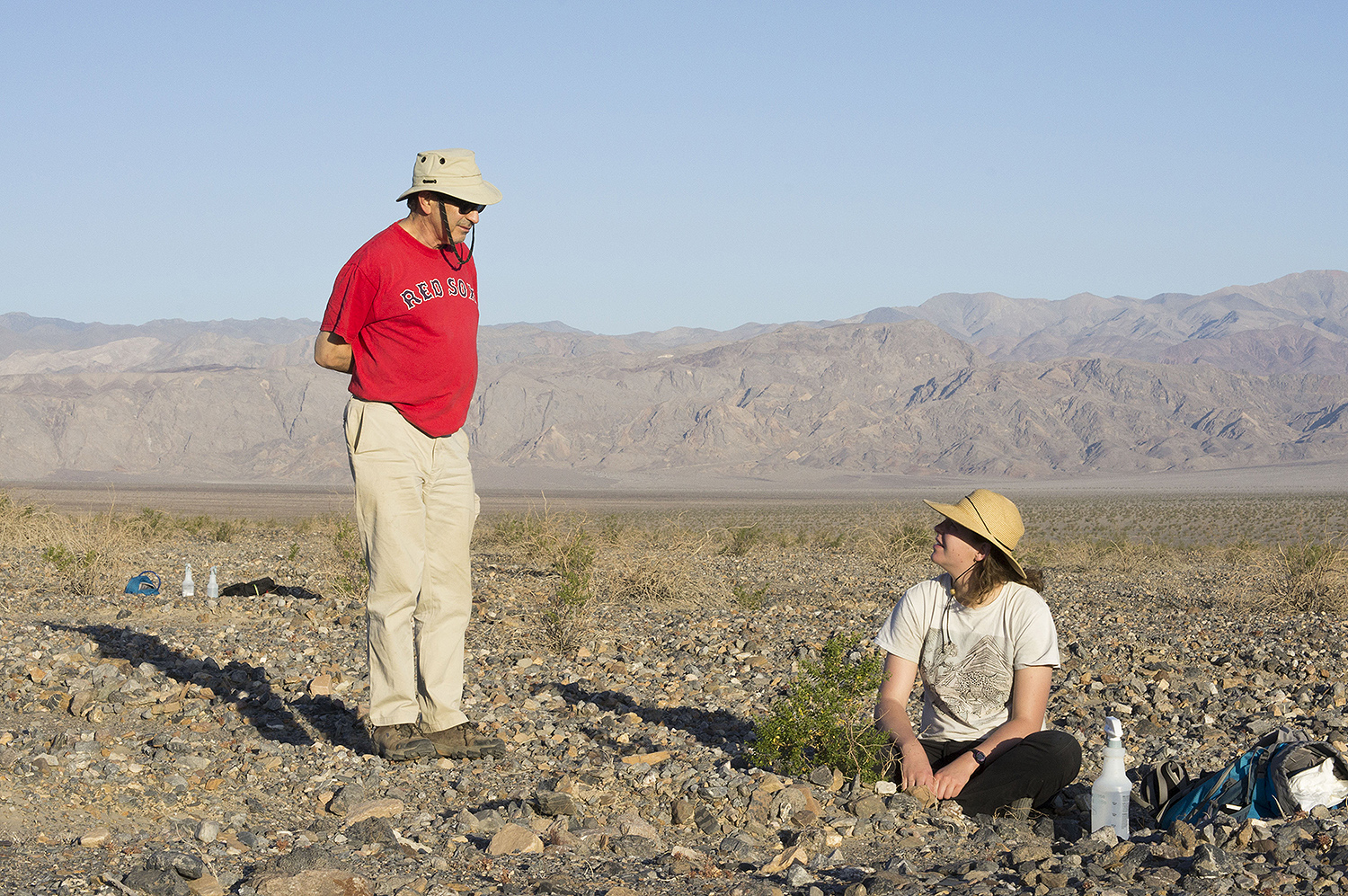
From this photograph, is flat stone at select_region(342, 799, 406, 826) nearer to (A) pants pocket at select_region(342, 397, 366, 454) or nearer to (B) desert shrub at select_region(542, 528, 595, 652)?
(A) pants pocket at select_region(342, 397, 366, 454)

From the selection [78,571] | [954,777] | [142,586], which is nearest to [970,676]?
[954,777]

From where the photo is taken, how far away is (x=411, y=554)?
432 centimetres

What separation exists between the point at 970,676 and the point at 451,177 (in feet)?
8.57

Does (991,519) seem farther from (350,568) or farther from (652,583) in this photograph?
(350,568)

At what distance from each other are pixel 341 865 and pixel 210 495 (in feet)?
205

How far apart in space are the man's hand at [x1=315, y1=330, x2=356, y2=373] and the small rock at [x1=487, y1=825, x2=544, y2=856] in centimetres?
170

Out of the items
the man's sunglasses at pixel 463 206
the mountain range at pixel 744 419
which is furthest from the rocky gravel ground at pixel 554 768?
the mountain range at pixel 744 419

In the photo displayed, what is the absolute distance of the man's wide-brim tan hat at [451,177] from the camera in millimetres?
4270

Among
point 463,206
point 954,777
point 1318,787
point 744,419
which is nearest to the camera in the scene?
point 1318,787

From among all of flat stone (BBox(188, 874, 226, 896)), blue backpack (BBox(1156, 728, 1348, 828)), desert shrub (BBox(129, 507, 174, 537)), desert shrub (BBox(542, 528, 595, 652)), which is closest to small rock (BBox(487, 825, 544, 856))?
flat stone (BBox(188, 874, 226, 896))

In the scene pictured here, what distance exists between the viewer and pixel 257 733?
4875 mm

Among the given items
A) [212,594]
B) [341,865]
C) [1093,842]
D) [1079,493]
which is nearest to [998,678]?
[1093,842]

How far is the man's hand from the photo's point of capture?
4.25 metres

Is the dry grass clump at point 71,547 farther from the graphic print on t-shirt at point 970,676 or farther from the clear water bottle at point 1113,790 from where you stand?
the clear water bottle at point 1113,790
